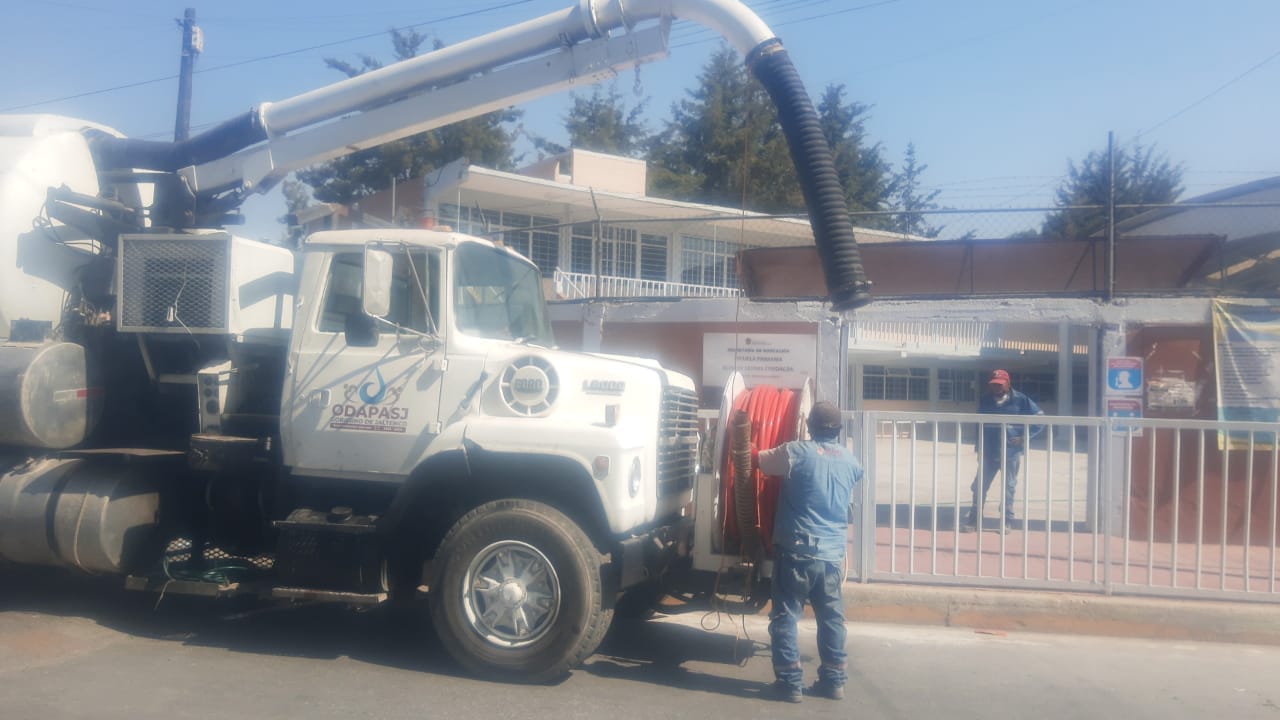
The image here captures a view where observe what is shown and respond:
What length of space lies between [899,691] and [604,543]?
77.0 inches

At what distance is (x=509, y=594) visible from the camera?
5586mm

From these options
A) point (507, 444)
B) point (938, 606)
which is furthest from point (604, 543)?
point (938, 606)

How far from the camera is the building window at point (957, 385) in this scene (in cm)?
2998

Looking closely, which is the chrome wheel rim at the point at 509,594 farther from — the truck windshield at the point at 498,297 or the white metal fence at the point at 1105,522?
the white metal fence at the point at 1105,522

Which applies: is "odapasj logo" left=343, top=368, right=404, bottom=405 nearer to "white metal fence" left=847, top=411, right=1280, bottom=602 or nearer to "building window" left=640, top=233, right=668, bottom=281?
"white metal fence" left=847, top=411, right=1280, bottom=602

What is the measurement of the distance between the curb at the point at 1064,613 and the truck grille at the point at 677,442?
1897mm

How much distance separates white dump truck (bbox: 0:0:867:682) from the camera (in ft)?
18.5

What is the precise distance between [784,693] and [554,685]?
1330mm

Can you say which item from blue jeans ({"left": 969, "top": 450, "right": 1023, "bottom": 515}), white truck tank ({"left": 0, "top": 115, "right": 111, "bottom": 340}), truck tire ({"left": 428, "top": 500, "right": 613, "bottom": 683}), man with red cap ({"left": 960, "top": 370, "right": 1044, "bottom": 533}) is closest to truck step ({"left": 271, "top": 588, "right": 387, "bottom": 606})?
truck tire ({"left": 428, "top": 500, "right": 613, "bottom": 683})

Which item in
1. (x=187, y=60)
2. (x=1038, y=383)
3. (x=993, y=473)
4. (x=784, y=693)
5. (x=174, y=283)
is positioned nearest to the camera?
(x=784, y=693)

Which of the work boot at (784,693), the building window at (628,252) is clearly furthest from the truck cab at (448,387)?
the building window at (628,252)

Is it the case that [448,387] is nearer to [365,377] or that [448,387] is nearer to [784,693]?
[365,377]

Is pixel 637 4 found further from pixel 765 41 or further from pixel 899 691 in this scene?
pixel 899 691

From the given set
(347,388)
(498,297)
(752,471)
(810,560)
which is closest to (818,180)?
(752,471)
